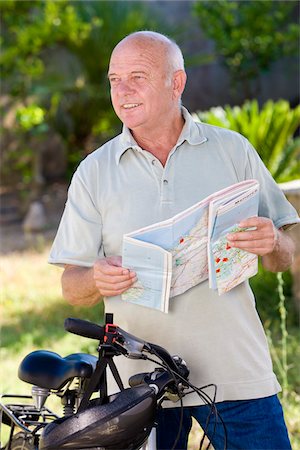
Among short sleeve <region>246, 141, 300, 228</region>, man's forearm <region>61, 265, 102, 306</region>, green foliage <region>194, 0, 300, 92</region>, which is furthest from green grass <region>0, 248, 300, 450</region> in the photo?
green foliage <region>194, 0, 300, 92</region>

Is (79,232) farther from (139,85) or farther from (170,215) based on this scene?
(139,85)

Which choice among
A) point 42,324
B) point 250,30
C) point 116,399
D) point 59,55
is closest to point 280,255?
point 116,399

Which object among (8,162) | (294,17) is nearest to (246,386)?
(8,162)

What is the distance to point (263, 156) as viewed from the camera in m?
7.98

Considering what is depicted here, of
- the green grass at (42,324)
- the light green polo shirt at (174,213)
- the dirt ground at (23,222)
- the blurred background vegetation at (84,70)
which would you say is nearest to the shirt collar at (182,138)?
the light green polo shirt at (174,213)

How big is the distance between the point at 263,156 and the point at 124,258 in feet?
18.0

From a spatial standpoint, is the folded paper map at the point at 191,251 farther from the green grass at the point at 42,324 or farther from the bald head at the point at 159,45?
the green grass at the point at 42,324

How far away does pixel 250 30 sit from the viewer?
1331cm

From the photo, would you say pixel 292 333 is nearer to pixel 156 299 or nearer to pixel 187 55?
pixel 156 299

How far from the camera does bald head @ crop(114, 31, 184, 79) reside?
113 inches

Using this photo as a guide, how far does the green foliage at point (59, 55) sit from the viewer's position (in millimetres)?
12109

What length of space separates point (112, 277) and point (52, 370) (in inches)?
19.2

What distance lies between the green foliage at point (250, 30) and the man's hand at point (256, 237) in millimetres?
10540

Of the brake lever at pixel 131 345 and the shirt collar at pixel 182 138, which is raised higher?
the shirt collar at pixel 182 138
